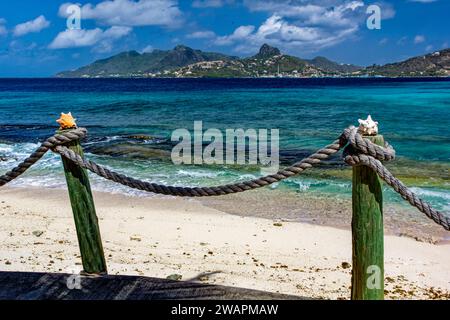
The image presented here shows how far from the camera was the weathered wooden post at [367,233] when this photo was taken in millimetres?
3355

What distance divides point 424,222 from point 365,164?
8.04 m

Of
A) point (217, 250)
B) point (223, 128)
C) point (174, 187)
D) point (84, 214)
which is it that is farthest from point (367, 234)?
point (223, 128)

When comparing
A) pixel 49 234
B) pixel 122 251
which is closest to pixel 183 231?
pixel 122 251

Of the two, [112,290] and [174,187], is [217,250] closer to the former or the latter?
[112,290]

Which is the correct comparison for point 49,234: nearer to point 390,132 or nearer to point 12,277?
point 12,277

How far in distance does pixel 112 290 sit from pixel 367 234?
216 cm

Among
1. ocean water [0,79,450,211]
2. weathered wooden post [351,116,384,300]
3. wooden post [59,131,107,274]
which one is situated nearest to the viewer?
weathered wooden post [351,116,384,300]

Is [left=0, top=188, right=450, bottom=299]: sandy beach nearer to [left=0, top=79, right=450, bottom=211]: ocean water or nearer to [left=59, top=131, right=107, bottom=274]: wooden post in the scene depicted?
[left=59, top=131, right=107, bottom=274]: wooden post

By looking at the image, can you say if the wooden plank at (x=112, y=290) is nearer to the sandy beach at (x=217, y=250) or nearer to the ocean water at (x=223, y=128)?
the sandy beach at (x=217, y=250)

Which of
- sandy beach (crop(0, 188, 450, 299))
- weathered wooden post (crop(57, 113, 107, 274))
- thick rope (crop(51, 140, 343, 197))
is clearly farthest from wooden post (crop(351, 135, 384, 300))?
sandy beach (crop(0, 188, 450, 299))

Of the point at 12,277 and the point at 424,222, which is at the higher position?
the point at 12,277

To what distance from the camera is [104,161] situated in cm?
1833

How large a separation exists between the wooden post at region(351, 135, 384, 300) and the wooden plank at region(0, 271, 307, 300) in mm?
597

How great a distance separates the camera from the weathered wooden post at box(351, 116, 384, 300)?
3355 millimetres
